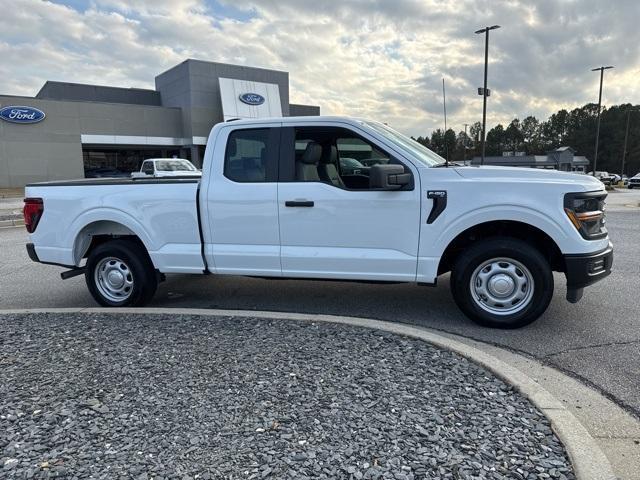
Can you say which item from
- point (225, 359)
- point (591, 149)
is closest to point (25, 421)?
point (225, 359)

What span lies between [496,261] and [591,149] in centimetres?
10259

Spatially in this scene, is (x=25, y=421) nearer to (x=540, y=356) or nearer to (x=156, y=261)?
(x=156, y=261)

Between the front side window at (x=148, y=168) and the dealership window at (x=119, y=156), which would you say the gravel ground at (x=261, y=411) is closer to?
the front side window at (x=148, y=168)

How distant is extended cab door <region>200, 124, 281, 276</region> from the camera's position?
4875 mm

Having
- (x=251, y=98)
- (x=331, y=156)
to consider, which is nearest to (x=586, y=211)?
(x=331, y=156)

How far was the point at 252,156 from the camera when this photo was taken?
4.96 meters

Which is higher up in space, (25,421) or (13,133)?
(13,133)

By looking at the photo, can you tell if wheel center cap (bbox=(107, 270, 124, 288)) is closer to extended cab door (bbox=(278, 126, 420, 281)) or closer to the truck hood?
extended cab door (bbox=(278, 126, 420, 281))

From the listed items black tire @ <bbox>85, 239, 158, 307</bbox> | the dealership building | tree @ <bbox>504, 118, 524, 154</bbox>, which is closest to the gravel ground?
black tire @ <bbox>85, 239, 158, 307</bbox>

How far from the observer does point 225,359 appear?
372 cm

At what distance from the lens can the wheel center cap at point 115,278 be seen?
5441mm

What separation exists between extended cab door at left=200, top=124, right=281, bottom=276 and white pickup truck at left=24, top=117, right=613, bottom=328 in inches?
0.5

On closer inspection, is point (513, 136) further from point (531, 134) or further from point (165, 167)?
point (165, 167)

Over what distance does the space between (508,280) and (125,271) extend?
410 cm
